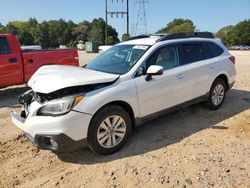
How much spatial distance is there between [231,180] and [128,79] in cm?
201

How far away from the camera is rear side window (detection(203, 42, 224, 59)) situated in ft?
19.5

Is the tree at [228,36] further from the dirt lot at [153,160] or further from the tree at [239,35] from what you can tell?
the dirt lot at [153,160]

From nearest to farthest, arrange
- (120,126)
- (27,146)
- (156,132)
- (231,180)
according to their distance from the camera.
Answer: (231,180) → (120,126) → (27,146) → (156,132)

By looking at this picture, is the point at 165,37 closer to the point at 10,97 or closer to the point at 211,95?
the point at 211,95

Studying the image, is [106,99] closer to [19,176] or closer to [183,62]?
[19,176]

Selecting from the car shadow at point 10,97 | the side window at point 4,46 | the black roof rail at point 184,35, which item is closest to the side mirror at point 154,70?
the black roof rail at point 184,35

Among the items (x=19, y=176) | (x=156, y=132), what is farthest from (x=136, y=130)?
(x=19, y=176)

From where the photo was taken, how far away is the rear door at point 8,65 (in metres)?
7.59

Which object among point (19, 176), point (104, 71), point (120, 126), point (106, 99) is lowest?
point (19, 176)

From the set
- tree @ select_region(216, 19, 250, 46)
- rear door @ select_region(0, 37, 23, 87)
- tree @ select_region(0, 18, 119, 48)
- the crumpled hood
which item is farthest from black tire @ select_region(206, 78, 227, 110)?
tree @ select_region(216, 19, 250, 46)

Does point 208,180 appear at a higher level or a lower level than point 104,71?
lower

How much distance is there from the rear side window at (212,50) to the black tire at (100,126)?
8.64 feet

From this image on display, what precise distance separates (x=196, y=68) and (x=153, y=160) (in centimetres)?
227

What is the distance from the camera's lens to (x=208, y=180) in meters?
3.51
